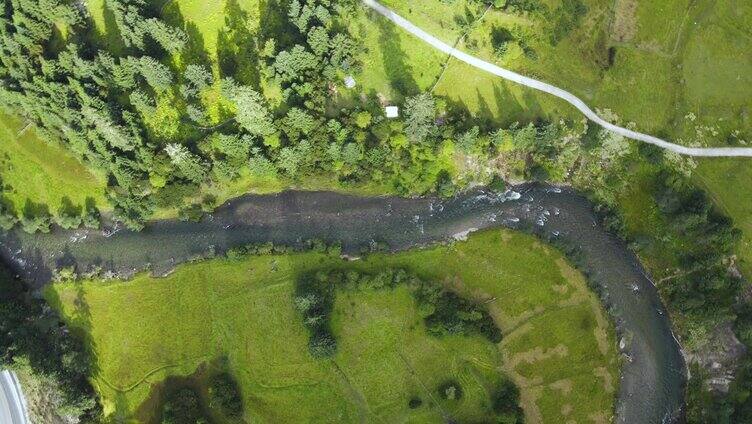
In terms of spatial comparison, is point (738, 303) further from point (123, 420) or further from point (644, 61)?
point (123, 420)

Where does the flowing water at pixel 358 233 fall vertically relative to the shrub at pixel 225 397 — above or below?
above

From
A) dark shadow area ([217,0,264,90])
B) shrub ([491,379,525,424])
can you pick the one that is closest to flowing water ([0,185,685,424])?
dark shadow area ([217,0,264,90])

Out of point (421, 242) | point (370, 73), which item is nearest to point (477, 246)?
point (421, 242)

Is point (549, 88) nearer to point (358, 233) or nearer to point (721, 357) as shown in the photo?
point (358, 233)

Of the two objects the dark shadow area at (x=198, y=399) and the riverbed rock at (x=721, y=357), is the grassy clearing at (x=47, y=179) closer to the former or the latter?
the dark shadow area at (x=198, y=399)

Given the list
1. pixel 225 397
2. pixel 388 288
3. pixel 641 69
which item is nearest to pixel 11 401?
pixel 225 397

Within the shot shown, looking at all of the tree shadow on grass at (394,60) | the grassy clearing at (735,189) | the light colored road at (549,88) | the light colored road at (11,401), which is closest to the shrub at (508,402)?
the grassy clearing at (735,189)

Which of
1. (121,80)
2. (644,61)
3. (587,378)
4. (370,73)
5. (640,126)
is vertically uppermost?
(121,80)
